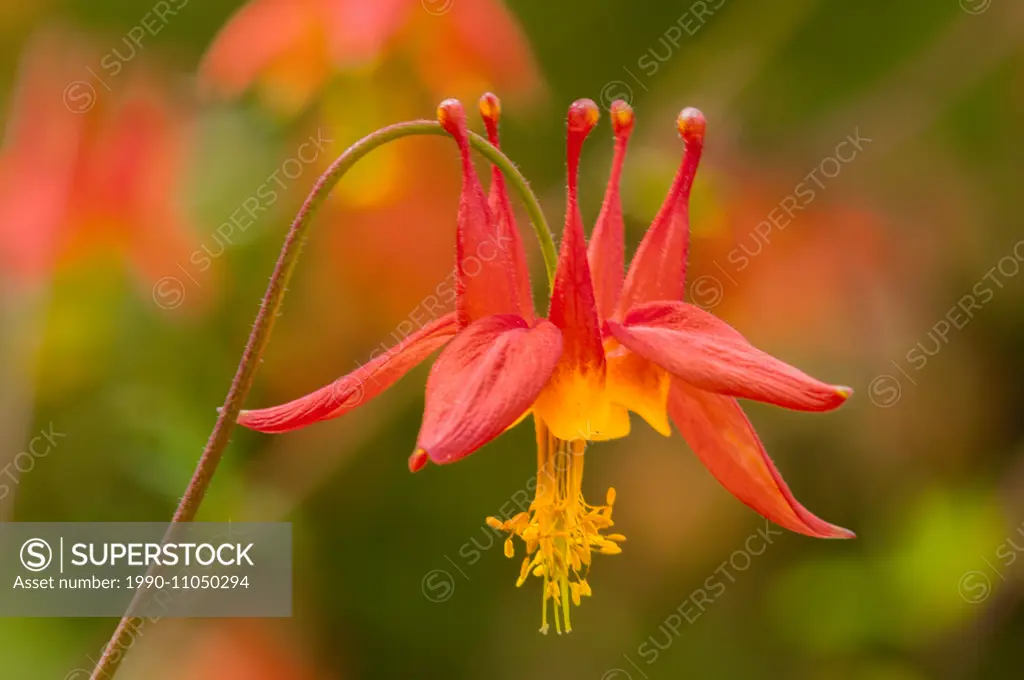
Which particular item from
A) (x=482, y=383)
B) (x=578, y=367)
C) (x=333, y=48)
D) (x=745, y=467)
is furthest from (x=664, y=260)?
(x=333, y=48)

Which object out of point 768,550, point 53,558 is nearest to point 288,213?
point 53,558

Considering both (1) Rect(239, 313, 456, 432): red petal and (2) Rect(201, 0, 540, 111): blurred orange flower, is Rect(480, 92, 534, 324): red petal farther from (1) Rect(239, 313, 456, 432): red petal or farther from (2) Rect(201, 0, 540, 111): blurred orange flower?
(2) Rect(201, 0, 540, 111): blurred orange flower

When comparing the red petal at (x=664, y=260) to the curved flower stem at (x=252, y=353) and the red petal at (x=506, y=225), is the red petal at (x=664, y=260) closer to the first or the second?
the red petal at (x=506, y=225)

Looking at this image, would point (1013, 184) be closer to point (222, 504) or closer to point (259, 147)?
point (259, 147)

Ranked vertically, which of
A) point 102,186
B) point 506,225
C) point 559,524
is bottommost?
point 559,524

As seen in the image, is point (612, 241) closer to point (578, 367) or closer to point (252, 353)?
point (578, 367)

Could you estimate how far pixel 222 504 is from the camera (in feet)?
9.40

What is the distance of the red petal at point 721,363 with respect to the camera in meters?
1.34

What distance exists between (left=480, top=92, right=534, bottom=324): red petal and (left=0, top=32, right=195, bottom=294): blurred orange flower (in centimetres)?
141

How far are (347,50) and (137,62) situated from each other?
140cm

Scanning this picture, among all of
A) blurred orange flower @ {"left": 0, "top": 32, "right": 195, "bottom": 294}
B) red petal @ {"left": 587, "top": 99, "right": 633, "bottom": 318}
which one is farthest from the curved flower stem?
blurred orange flower @ {"left": 0, "top": 32, "right": 195, "bottom": 294}

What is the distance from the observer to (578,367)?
160 centimetres

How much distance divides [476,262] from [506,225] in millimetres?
Answer: 127

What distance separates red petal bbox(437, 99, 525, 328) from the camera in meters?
1.58
